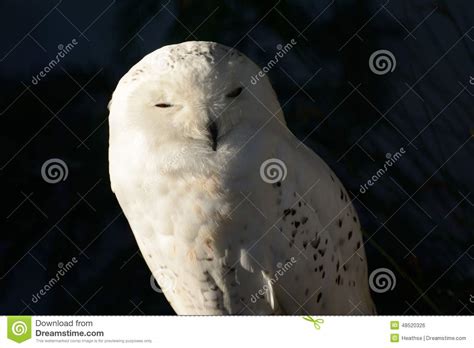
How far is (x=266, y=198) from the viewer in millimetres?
2463

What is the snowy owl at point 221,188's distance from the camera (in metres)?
2.40

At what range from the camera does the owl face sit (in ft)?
7.78

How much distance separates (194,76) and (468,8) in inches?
35.2

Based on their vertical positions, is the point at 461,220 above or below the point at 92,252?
above

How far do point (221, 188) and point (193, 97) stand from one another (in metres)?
0.22

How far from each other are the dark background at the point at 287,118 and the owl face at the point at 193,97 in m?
0.43

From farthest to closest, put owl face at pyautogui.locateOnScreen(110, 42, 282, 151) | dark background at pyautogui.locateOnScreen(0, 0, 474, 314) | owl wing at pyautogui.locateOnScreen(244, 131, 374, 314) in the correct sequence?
1. dark background at pyautogui.locateOnScreen(0, 0, 474, 314)
2. owl wing at pyautogui.locateOnScreen(244, 131, 374, 314)
3. owl face at pyautogui.locateOnScreen(110, 42, 282, 151)
